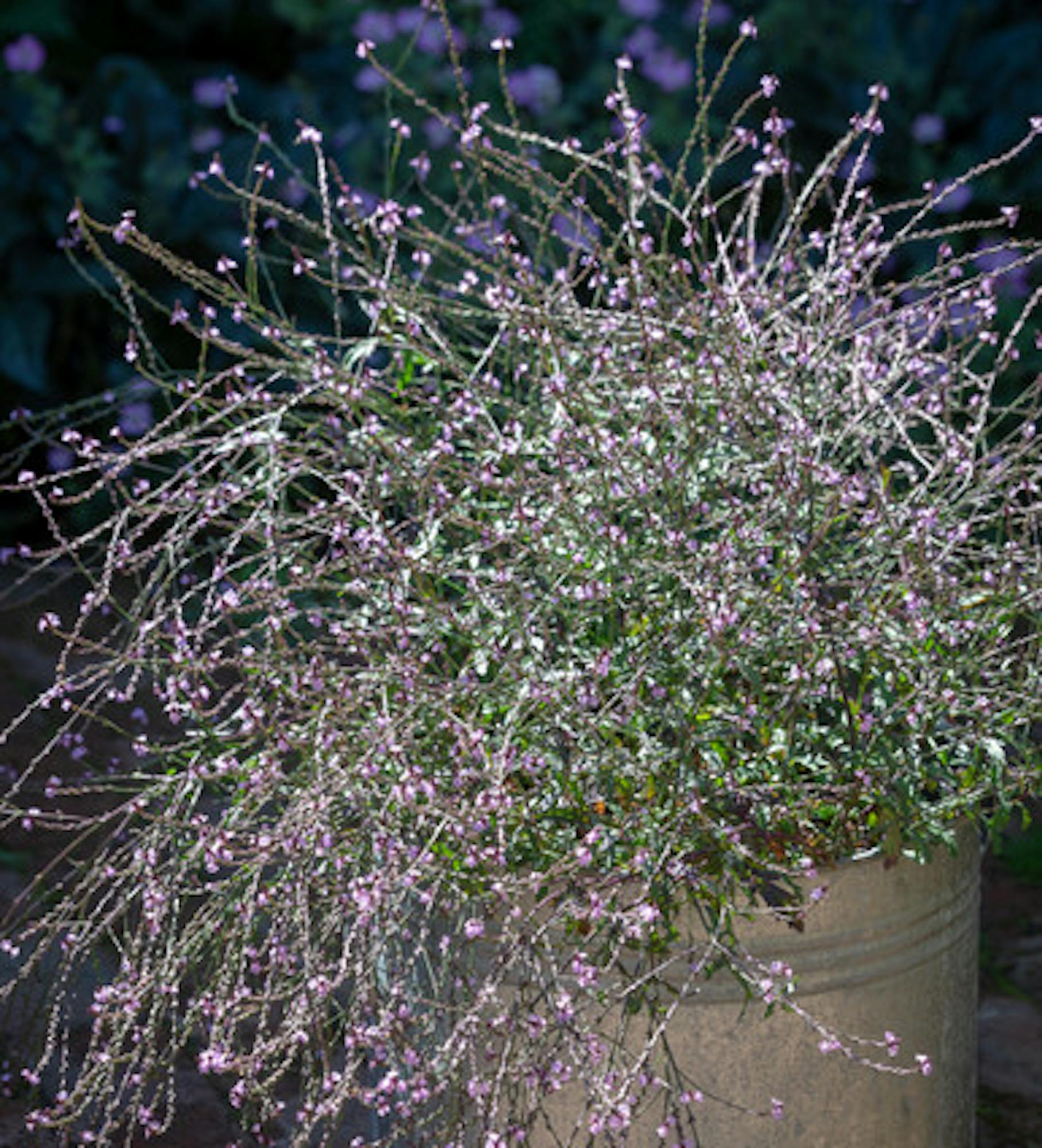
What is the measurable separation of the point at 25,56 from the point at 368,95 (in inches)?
35.2

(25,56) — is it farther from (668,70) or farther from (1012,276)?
(1012,276)

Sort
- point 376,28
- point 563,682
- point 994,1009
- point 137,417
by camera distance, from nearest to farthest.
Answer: point 563,682, point 994,1009, point 137,417, point 376,28

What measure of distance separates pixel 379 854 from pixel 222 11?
427 cm

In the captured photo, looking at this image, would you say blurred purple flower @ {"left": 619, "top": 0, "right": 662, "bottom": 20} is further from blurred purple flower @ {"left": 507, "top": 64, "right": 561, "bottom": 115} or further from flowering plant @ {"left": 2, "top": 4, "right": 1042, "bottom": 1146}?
flowering plant @ {"left": 2, "top": 4, "right": 1042, "bottom": 1146}

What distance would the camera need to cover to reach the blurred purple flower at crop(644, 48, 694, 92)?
4.58 metres

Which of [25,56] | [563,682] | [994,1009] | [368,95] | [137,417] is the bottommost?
[994,1009]

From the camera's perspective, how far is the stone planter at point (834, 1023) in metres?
1.71

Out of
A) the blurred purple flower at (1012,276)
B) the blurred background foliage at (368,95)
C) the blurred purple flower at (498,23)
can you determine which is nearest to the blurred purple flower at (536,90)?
the blurred background foliage at (368,95)

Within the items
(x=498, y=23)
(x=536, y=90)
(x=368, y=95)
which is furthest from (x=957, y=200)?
(x=368, y=95)

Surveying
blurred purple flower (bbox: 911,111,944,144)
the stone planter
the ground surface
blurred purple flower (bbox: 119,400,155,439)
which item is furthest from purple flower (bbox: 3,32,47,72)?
the stone planter

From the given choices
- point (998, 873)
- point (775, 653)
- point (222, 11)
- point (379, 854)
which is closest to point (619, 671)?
point (775, 653)

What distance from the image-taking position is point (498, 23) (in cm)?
474

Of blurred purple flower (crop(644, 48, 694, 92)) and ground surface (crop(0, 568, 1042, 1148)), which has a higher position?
blurred purple flower (crop(644, 48, 694, 92))

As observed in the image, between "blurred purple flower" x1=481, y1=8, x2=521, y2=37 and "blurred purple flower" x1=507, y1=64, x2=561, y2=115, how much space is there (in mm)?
117
